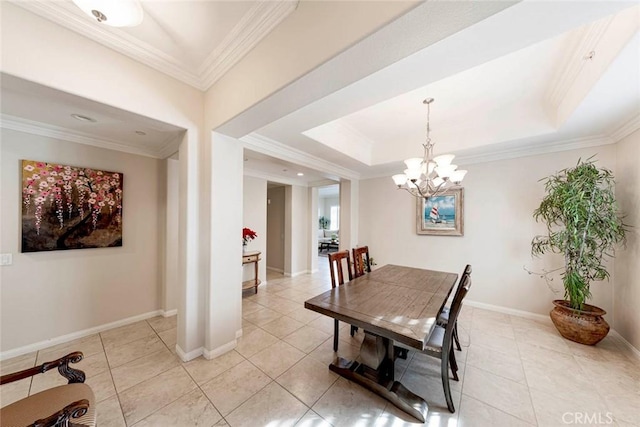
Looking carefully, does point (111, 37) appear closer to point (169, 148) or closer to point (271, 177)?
point (169, 148)

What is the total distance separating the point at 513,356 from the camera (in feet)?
7.31

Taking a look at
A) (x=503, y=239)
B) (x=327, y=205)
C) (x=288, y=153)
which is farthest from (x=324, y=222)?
(x=503, y=239)

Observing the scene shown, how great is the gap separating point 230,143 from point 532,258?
4342mm

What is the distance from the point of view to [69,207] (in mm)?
2494

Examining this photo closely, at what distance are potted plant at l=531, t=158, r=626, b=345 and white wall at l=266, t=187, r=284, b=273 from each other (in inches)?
199

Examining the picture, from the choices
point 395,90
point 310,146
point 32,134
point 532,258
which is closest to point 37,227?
point 32,134

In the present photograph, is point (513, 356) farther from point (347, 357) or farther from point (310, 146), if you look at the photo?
point (310, 146)

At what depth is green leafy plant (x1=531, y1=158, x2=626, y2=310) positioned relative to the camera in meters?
2.39

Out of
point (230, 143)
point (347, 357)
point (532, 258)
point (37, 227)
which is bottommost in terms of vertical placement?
point (347, 357)

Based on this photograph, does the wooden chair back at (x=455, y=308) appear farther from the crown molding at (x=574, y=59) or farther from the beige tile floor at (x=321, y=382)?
the crown molding at (x=574, y=59)

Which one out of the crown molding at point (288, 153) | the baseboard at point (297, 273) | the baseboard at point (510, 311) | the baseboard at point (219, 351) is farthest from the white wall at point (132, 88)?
the baseboard at point (510, 311)

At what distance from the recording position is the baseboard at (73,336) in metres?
2.22

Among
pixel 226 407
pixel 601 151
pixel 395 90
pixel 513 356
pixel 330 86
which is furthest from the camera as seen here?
pixel 601 151

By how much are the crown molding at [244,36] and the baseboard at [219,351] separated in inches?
107
